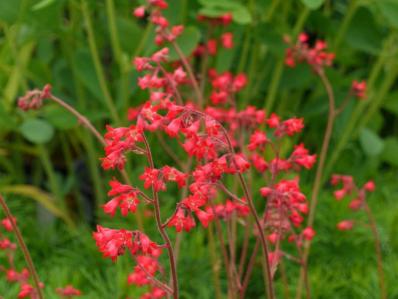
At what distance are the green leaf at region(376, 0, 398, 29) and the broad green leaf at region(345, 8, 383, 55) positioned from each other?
0.65 ft

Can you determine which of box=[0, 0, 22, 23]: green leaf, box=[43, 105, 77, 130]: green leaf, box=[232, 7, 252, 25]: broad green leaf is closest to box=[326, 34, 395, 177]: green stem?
box=[232, 7, 252, 25]: broad green leaf

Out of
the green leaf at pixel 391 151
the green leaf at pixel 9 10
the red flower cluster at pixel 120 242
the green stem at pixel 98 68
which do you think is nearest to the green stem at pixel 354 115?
the green leaf at pixel 391 151

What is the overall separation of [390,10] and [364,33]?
24cm

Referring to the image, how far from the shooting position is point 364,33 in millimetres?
1982

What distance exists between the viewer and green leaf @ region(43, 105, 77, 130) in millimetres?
1771

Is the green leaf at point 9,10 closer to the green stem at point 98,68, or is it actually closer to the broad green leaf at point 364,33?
the green stem at point 98,68

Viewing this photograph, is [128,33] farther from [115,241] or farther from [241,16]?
[115,241]

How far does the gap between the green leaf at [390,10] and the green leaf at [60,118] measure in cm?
82

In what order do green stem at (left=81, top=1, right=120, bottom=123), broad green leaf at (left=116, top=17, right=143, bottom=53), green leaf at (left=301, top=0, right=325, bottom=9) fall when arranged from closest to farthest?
green leaf at (left=301, top=0, right=325, bottom=9) < green stem at (left=81, top=1, right=120, bottom=123) < broad green leaf at (left=116, top=17, right=143, bottom=53)

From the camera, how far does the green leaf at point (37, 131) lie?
173 cm

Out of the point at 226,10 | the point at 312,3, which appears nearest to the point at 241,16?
the point at 226,10

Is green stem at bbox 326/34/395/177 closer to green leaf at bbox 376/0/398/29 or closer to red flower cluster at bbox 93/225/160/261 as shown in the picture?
green leaf at bbox 376/0/398/29

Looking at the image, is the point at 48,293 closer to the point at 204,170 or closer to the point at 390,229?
the point at 204,170

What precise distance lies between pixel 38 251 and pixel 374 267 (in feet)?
2.81
